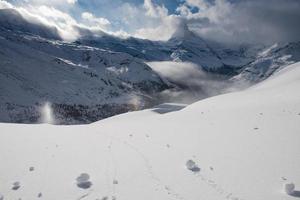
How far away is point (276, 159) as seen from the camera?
440 inches

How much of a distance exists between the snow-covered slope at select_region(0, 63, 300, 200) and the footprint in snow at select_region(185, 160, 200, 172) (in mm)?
36

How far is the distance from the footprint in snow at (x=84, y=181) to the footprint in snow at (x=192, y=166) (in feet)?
11.8

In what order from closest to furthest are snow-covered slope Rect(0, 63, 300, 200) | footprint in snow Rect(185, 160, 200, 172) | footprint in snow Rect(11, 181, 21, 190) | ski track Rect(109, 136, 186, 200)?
ski track Rect(109, 136, 186, 200)
snow-covered slope Rect(0, 63, 300, 200)
footprint in snow Rect(11, 181, 21, 190)
footprint in snow Rect(185, 160, 200, 172)

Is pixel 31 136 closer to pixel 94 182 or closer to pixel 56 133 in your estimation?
pixel 56 133

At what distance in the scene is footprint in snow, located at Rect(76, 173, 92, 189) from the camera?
10395mm

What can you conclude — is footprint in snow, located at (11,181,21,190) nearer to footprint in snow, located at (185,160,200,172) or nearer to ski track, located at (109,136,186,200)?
ski track, located at (109,136,186,200)

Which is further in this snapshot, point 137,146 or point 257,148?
point 137,146

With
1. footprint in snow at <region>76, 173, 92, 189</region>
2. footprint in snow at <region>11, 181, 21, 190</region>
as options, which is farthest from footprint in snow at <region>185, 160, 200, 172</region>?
footprint in snow at <region>11, 181, 21, 190</region>

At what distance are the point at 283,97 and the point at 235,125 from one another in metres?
6.57

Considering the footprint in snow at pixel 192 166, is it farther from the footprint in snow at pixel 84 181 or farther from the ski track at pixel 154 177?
the footprint in snow at pixel 84 181

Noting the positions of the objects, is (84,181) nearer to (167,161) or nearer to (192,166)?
(167,161)

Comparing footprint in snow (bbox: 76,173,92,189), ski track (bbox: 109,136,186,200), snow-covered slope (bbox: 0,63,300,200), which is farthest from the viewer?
footprint in snow (bbox: 76,173,92,189)

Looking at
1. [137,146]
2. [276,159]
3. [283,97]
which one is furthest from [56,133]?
[283,97]

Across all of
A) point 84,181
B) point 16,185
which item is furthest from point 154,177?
point 16,185
